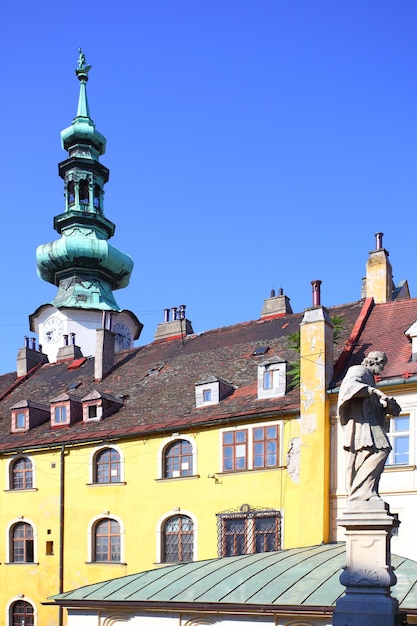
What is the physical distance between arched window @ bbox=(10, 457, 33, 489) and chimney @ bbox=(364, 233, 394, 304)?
13.3 metres

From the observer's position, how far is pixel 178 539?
2712 centimetres

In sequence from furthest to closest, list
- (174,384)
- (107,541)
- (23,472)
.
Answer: (23,472)
(174,384)
(107,541)

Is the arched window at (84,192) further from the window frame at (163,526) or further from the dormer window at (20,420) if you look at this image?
the window frame at (163,526)

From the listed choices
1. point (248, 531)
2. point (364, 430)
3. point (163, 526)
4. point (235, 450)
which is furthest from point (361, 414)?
point (163, 526)

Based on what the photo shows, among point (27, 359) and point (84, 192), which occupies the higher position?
point (84, 192)

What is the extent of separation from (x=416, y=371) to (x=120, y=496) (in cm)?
1082

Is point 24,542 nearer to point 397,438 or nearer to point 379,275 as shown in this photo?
point 397,438

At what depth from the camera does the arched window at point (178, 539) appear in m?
26.8

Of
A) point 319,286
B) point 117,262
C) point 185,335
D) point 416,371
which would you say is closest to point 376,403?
point 416,371

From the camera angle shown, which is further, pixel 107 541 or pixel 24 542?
pixel 24 542

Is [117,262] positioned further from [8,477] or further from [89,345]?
[8,477]

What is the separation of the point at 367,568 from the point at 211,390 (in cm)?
1762

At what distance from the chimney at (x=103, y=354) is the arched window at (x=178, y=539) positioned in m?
8.96

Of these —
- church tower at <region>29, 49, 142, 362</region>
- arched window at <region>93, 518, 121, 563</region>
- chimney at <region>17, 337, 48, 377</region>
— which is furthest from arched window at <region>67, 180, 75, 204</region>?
arched window at <region>93, 518, 121, 563</region>
